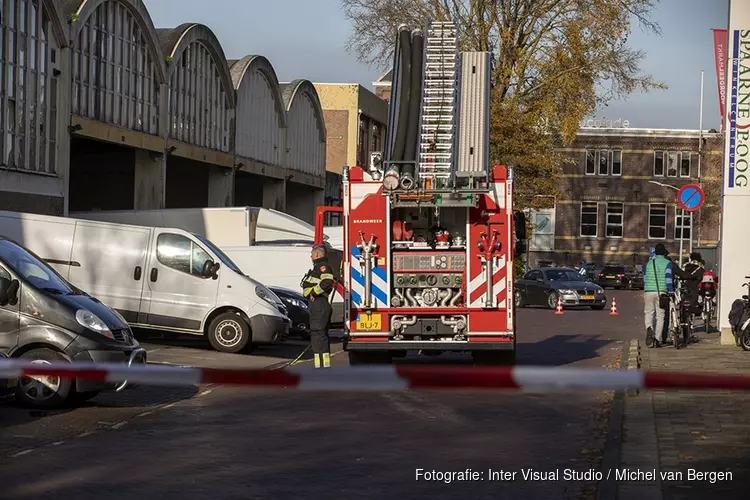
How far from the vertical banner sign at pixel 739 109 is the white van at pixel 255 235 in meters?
8.47

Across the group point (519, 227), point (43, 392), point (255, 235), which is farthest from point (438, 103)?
point (255, 235)

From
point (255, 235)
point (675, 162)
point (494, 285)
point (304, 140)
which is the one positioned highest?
point (675, 162)

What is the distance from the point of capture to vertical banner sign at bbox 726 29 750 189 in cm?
2050

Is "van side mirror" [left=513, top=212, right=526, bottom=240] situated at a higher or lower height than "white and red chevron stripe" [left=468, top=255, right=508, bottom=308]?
higher

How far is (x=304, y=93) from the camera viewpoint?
2376 inches

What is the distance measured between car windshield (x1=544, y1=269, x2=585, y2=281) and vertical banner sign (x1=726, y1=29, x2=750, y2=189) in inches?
852

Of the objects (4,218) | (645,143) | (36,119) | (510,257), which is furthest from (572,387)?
(645,143)

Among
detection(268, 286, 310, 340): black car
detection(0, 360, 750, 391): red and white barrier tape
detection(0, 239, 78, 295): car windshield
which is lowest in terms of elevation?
detection(268, 286, 310, 340): black car

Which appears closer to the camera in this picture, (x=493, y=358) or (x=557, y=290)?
(x=493, y=358)

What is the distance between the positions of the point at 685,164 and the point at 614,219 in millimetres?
5986

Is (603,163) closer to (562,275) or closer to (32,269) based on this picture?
(562,275)

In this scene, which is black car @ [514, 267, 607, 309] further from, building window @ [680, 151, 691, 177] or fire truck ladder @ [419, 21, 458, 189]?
building window @ [680, 151, 691, 177]

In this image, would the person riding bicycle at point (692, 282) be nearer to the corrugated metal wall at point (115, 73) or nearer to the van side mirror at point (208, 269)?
the van side mirror at point (208, 269)

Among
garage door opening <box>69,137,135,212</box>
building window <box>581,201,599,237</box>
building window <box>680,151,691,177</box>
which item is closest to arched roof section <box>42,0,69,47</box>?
garage door opening <box>69,137,135,212</box>
